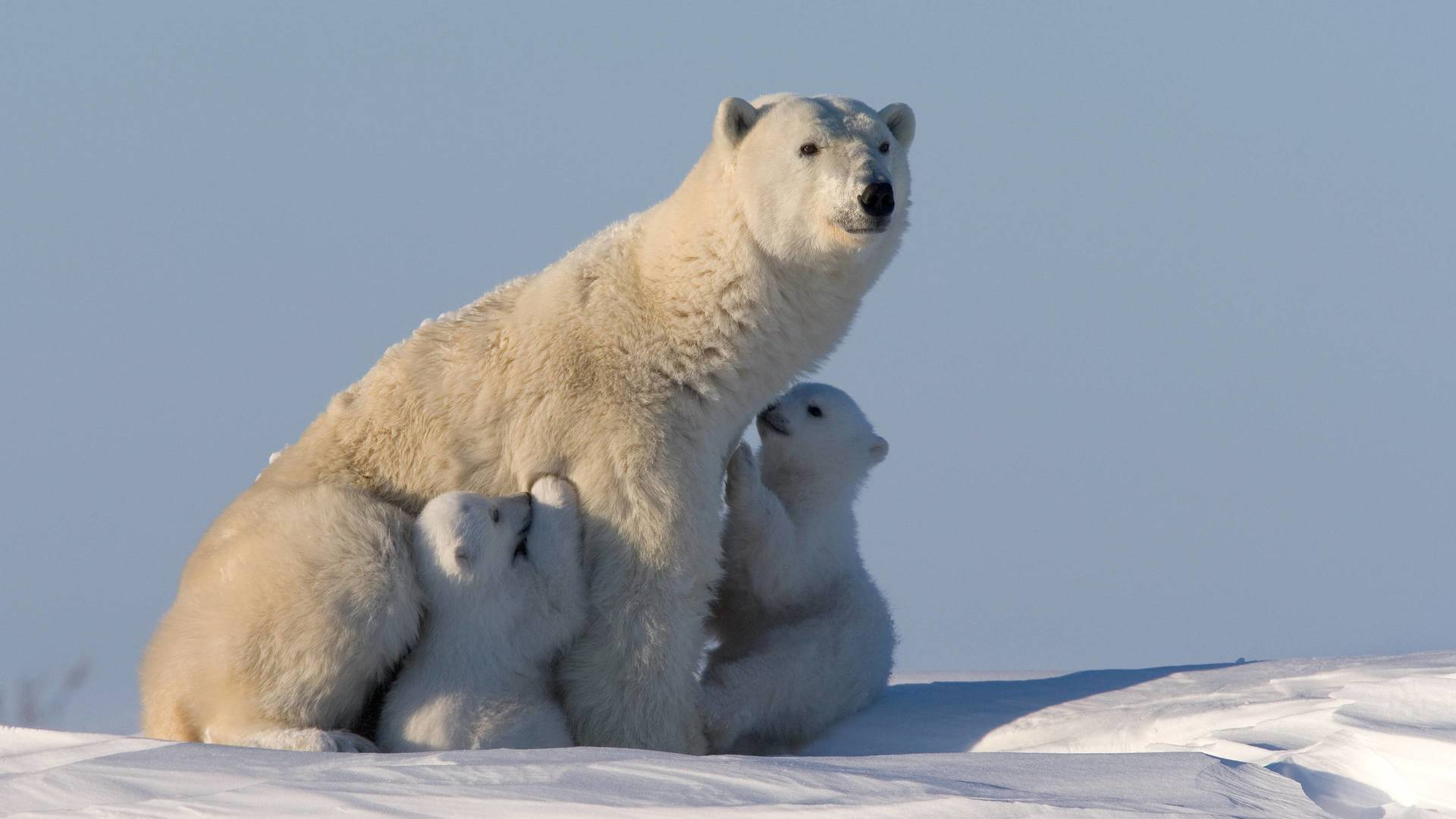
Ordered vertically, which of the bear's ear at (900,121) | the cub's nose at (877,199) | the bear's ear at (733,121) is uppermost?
the bear's ear at (900,121)

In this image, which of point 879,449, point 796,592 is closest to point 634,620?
point 796,592

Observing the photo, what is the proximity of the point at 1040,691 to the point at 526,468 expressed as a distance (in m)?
2.87

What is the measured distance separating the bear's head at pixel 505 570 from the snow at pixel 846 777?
1173 millimetres

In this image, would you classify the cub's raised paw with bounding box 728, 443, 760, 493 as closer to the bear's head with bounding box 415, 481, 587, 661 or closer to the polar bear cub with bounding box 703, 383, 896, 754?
the polar bear cub with bounding box 703, 383, 896, 754

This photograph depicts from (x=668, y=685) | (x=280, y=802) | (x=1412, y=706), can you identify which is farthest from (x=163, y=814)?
(x=1412, y=706)

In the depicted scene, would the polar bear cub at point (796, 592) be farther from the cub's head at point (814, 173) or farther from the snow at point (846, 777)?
the snow at point (846, 777)

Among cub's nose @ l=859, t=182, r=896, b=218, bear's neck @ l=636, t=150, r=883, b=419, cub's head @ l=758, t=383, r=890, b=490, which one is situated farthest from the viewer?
cub's head @ l=758, t=383, r=890, b=490

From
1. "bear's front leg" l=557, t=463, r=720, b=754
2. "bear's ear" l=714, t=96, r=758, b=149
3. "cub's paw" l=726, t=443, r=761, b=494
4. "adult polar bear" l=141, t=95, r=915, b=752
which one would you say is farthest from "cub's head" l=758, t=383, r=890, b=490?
"bear's ear" l=714, t=96, r=758, b=149

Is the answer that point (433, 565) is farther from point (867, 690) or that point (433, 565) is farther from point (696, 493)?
point (867, 690)

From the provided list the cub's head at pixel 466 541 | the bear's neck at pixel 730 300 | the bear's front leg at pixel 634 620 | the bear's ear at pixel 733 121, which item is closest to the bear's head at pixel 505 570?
the cub's head at pixel 466 541

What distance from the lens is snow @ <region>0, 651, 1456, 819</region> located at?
4.84 m

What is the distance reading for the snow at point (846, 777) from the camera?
15.9ft

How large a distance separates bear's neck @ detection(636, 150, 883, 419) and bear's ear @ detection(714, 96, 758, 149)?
4.4 inches

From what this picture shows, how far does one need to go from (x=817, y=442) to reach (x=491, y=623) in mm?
2149
